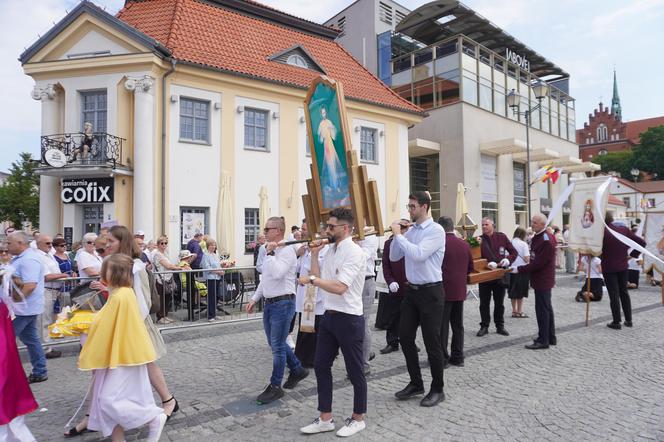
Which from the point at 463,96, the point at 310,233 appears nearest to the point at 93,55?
the point at 310,233

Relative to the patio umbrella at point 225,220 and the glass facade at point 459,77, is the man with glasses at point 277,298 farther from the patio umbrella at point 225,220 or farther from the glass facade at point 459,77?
the glass facade at point 459,77

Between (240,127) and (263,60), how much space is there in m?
3.35

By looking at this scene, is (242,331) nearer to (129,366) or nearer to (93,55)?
(129,366)

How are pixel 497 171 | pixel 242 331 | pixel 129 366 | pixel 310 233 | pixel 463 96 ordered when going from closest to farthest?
pixel 129 366 < pixel 310 233 < pixel 242 331 < pixel 463 96 < pixel 497 171

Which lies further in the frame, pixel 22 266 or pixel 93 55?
pixel 93 55

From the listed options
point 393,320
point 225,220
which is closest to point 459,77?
point 225,220

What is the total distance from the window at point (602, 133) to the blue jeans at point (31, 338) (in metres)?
98.5

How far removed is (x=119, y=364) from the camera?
12.5 feet

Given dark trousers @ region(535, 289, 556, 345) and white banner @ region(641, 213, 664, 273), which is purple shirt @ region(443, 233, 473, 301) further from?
white banner @ region(641, 213, 664, 273)

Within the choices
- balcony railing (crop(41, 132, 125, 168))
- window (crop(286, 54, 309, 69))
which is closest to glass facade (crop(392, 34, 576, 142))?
window (crop(286, 54, 309, 69))

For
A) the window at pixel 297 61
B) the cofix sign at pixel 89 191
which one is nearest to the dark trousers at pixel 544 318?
the cofix sign at pixel 89 191

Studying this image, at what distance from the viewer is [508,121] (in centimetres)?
2931

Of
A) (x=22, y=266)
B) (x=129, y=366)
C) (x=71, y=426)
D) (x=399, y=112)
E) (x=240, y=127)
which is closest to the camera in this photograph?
(x=129, y=366)

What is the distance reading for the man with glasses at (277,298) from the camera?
494 centimetres
